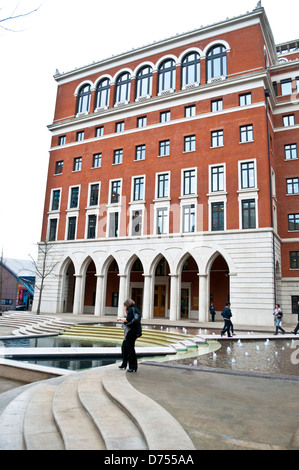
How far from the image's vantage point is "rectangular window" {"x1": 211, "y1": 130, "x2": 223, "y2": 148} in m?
27.1

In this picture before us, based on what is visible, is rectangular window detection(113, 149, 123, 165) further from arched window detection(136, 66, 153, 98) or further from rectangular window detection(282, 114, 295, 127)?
rectangular window detection(282, 114, 295, 127)

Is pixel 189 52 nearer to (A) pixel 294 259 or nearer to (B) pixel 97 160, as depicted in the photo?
(B) pixel 97 160

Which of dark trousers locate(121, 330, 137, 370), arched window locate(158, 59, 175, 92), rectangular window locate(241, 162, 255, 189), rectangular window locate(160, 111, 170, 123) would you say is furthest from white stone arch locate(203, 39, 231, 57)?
dark trousers locate(121, 330, 137, 370)

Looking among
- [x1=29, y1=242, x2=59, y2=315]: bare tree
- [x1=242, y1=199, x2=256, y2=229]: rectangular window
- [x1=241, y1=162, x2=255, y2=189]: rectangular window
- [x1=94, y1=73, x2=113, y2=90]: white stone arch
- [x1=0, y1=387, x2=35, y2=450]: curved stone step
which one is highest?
[x1=94, y1=73, x2=113, y2=90]: white stone arch

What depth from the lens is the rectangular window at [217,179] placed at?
26.5 m

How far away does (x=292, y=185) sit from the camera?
28.7 metres

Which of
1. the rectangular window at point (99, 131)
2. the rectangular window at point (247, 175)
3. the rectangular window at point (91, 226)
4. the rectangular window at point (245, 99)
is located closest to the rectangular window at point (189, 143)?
the rectangular window at point (245, 99)

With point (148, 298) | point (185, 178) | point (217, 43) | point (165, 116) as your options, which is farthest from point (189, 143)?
point (148, 298)

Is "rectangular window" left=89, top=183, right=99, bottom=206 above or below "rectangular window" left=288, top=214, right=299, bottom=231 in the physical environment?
above

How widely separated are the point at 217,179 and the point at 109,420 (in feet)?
79.0

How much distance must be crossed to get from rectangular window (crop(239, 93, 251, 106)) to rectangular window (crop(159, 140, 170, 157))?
6.88 meters

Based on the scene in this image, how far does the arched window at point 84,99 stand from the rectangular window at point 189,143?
12.4 meters

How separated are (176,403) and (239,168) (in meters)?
23.0
